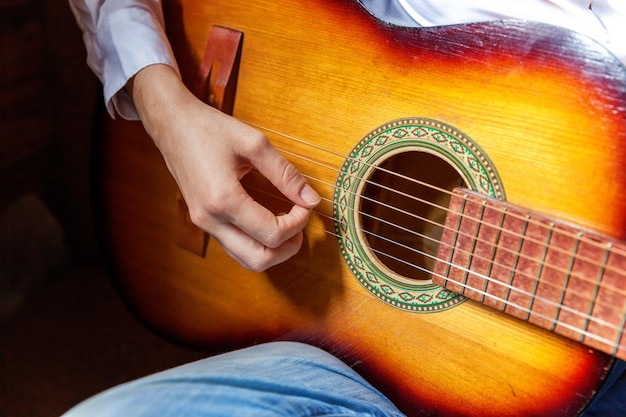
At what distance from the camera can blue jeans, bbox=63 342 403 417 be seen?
0.65 metres

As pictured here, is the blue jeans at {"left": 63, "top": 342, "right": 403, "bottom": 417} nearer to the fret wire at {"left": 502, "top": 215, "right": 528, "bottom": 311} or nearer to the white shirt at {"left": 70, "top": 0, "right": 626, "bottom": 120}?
the fret wire at {"left": 502, "top": 215, "right": 528, "bottom": 311}

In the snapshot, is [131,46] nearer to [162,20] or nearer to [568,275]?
[162,20]

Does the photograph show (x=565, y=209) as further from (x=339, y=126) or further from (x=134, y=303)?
(x=134, y=303)

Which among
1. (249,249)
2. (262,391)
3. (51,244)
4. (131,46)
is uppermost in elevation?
(131,46)

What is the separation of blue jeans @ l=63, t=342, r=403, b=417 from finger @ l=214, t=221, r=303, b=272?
13 cm

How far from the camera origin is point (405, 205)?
3.07 feet

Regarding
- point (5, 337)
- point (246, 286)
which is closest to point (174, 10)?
point (246, 286)

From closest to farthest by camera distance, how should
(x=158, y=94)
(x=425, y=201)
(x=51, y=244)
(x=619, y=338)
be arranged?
(x=619, y=338) → (x=425, y=201) → (x=158, y=94) → (x=51, y=244)

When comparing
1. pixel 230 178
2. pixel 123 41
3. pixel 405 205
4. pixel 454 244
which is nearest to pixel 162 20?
pixel 123 41

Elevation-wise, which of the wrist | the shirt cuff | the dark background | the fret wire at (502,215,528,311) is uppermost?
the shirt cuff

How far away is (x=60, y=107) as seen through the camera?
1426 mm

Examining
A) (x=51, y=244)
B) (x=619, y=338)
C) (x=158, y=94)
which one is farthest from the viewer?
(x=51, y=244)

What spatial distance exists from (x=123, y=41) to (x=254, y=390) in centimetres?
60

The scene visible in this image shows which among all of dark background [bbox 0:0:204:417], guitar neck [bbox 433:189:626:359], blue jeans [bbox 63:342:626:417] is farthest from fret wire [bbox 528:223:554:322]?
dark background [bbox 0:0:204:417]
